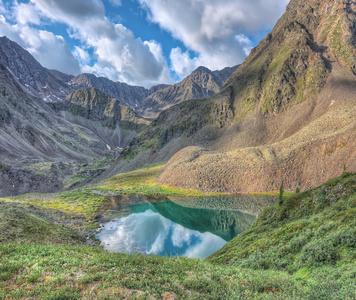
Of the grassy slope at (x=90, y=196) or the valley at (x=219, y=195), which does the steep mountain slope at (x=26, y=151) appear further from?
the grassy slope at (x=90, y=196)

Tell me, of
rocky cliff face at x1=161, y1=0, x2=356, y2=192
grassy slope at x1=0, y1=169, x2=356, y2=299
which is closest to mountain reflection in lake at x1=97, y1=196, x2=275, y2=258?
grassy slope at x1=0, y1=169, x2=356, y2=299

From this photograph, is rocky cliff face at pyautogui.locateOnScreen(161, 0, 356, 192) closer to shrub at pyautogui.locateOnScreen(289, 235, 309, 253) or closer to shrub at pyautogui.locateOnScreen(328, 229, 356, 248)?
shrub at pyautogui.locateOnScreen(289, 235, 309, 253)

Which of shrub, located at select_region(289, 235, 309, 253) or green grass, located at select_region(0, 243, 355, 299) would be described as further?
shrub, located at select_region(289, 235, 309, 253)

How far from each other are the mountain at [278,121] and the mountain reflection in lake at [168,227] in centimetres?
1929

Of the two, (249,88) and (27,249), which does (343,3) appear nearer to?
(249,88)

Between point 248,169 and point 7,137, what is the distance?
155 meters

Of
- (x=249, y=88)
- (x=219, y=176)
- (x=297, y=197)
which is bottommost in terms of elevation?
(x=297, y=197)

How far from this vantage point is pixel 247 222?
149ft

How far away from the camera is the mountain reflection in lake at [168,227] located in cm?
3416

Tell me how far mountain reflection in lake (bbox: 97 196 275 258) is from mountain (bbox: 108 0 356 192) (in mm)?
19293

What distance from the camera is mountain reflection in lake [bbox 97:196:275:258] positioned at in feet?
112

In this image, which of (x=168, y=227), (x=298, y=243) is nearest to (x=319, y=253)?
(x=298, y=243)

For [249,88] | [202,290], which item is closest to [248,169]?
[202,290]

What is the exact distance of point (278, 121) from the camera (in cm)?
10619
